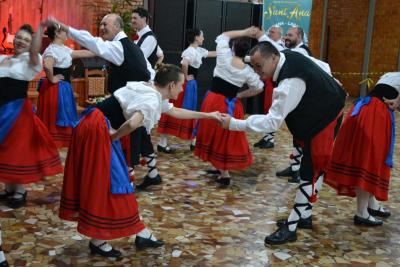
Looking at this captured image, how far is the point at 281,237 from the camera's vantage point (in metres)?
3.22

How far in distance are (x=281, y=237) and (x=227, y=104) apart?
1578mm

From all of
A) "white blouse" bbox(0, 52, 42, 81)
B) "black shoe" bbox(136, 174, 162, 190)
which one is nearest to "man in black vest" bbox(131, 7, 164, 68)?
"black shoe" bbox(136, 174, 162, 190)

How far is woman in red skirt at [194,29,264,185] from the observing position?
14.3 feet

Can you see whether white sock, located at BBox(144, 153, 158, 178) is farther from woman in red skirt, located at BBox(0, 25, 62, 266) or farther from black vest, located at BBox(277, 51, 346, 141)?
black vest, located at BBox(277, 51, 346, 141)

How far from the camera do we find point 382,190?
3441 mm

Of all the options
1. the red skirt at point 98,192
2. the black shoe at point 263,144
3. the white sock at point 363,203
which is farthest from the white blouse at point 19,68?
the black shoe at point 263,144

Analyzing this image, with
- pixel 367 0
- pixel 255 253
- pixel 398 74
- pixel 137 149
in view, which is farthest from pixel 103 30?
pixel 367 0

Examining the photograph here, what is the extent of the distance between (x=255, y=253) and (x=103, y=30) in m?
1.82

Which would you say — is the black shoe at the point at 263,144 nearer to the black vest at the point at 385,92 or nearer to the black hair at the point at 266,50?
the black vest at the point at 385,92

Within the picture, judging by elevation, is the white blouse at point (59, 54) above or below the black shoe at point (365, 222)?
above

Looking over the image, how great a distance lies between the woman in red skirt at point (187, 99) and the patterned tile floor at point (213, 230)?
950 millimetres

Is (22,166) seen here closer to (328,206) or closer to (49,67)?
(49,67)

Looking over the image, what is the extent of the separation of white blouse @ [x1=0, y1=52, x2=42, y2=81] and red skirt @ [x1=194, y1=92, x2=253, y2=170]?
158 centimetres

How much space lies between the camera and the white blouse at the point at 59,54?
4.70 metres
